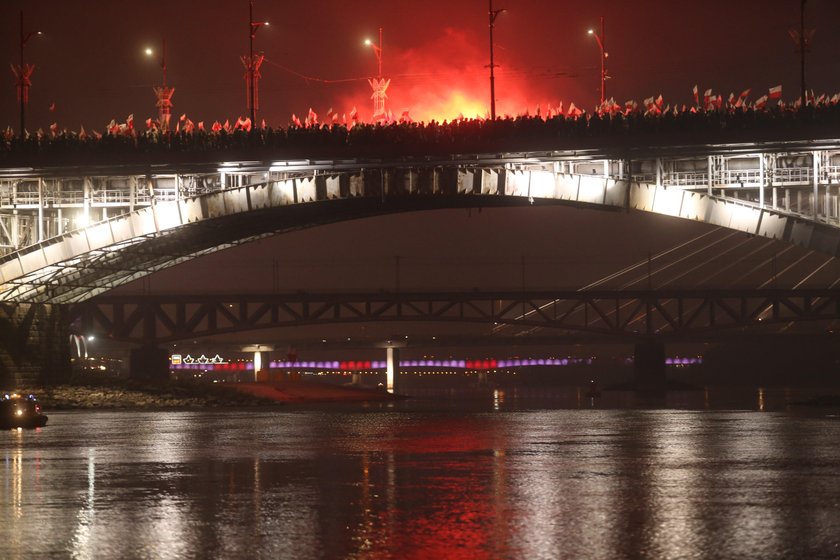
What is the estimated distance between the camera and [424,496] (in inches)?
917

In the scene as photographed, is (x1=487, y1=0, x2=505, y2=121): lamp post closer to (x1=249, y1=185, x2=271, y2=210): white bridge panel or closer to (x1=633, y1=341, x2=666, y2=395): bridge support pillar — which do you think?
(x1=249, y1=185, x2=271, y2=210): white bridge panel

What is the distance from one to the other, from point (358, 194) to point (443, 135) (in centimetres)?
627

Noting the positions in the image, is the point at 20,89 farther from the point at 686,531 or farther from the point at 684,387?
the point at 684,387

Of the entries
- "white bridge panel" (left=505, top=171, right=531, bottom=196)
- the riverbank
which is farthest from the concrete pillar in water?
"white bridge panel" (left=505, top=171, right=531, bottom=196)

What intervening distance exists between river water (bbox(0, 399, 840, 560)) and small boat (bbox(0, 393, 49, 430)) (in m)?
10.7

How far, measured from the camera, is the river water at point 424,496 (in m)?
17.6

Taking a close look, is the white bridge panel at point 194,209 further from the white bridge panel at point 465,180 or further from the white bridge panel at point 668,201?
the white bridge panel at point 668,201

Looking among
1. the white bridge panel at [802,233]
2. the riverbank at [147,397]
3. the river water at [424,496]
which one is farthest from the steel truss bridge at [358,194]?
the river water at [424,496]

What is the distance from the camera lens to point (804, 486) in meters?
24.7

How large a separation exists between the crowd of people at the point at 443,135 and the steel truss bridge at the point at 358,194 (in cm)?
73

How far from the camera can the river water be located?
17594mm

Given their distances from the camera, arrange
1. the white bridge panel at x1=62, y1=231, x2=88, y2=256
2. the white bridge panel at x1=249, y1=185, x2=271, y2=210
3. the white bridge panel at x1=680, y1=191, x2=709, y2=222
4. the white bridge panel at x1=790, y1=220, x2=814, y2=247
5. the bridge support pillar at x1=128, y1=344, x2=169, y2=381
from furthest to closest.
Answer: the bridge support pillar at x1=128, y1=344, x2=169, y2=381 < the white bridge panel at x1=62, y1=231, x2=88, y2=256 < the white bridge panel at x1=249, y1=185, x2=271, y2=210 < the white bridge panel at x1=680, y1=191, x2=709, y2=222 < the white bridge panel at x1=790, y1=220, x2=814, y2=247

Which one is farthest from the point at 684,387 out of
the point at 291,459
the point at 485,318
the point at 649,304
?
the point at 291,459

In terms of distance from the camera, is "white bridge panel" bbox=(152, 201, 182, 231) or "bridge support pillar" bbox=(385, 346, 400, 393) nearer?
"white bridge panel" bbox=(152, 201, 182, 231)
